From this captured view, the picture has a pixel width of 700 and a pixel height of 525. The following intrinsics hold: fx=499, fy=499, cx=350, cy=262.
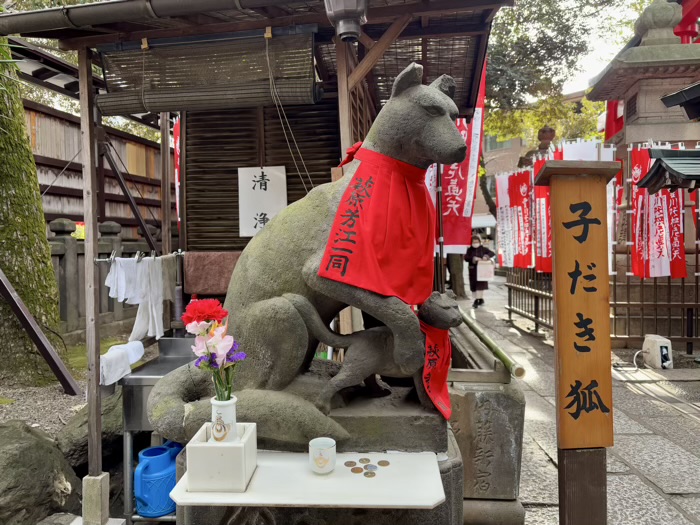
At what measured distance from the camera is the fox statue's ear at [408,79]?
2.78m

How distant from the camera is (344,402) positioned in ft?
9.78

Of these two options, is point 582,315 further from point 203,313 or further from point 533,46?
point 533,46

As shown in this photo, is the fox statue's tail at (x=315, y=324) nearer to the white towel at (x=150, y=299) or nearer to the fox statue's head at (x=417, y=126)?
the fox statue's head at (x=417, y=126)

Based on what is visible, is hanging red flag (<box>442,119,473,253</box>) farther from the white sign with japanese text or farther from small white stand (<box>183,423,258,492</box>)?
small white stand (<box>183,423,258,492</box>)

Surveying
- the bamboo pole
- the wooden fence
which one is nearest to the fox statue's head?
the bamboo pole

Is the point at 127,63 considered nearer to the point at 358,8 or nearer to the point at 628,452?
the point at 358,8

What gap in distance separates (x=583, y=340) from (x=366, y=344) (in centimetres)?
137

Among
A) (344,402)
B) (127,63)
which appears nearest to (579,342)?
(344,402)

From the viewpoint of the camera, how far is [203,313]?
241cm

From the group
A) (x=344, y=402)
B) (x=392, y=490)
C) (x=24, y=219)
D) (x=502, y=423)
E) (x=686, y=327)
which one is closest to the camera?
(x=392, y=490)

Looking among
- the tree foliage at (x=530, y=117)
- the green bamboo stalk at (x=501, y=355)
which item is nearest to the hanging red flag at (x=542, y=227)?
the green bamboo stalk at (x=501, y=355)

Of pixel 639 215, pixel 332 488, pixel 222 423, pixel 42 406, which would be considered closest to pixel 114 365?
pixel 42 406

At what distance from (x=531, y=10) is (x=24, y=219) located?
45.5 ft

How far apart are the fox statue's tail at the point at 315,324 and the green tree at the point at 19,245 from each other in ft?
17.7
